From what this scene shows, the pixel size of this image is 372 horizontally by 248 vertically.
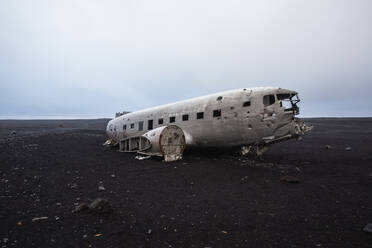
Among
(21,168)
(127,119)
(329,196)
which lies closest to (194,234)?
(329,196)

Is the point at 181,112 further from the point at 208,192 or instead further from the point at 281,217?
the point at 281,217

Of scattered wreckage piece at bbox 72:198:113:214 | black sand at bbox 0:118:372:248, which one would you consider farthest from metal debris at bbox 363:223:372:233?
scattered wreckage piece at bbox 72:198:113:214

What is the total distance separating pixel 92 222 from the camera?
4.79 m

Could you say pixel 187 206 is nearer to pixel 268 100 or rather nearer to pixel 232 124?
pixel 232 124

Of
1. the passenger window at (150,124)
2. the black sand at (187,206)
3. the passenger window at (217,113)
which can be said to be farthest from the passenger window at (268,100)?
the passenger window at (150,124)

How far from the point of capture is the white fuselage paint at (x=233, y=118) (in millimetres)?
11188

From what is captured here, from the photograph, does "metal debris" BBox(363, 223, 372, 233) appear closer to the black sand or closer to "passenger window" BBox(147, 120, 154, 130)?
the black sand

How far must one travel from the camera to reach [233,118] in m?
11.9

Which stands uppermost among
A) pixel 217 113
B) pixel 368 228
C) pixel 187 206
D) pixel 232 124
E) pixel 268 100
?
pixel 268 100

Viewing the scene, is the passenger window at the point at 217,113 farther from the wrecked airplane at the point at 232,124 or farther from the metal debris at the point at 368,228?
the metal debris at the point at 368,228

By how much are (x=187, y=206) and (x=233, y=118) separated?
23.3 ft

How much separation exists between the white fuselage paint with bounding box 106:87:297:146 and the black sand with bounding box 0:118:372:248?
2.17 m

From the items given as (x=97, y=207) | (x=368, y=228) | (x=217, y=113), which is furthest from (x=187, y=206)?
(x=217, y=113)

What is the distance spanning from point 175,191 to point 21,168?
776 centimetres
